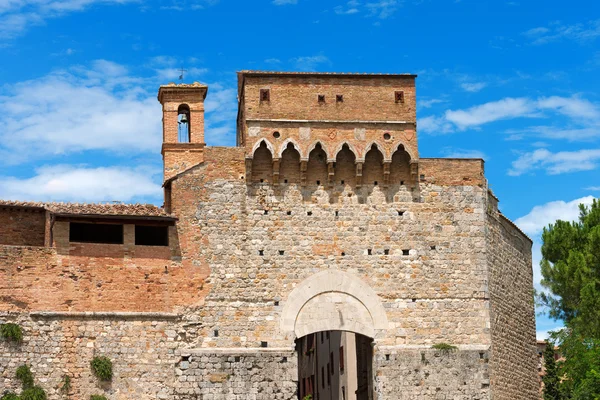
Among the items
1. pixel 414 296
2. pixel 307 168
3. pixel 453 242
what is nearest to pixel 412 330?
pixel 414 296

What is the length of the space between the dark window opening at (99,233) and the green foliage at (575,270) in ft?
44.5

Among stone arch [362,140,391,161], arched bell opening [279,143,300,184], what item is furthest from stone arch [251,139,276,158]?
stone arch [362,140,391,161]

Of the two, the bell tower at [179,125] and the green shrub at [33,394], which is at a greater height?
the bell tower at [179,125]

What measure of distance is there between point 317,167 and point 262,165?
1.46 m

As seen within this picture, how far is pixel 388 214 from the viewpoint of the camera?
2703 centimetres

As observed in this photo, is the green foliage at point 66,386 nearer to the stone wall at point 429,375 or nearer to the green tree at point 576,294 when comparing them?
the stone wall at point 429,375

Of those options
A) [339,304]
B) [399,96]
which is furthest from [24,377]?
[399,96]

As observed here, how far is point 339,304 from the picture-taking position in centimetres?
2634

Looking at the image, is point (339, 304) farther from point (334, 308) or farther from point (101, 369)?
point (101, 369)

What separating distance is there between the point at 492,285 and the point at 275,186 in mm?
6376

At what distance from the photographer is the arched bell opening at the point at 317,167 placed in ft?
88.7

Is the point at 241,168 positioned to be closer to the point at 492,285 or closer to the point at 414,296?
the point at 414,296

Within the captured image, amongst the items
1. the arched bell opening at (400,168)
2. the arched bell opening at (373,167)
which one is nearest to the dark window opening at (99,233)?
the arched bell opening at (373,167)

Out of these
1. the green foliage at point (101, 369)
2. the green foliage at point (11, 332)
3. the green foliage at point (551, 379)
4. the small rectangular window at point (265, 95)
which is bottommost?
the green foliage at point (551, 379)
